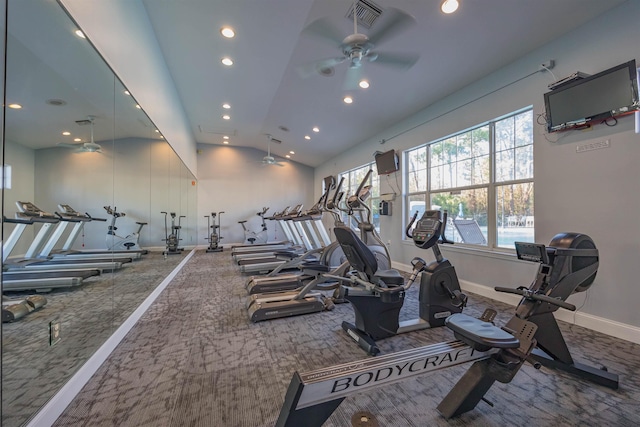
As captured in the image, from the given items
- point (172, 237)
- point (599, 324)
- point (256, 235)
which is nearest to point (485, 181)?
point (599, 324)

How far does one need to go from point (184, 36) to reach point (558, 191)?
551cm

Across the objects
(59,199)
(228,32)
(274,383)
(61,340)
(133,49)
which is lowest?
(274,383)

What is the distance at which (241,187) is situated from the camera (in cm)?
996

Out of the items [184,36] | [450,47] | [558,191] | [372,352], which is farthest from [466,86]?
[184,36]

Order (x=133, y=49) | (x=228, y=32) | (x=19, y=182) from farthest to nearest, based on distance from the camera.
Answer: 1. (x=228, y=32)
2. (x=133, y=49)
3. (x=19, y=182)

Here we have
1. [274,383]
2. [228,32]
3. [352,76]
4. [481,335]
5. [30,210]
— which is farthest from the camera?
[228,32]

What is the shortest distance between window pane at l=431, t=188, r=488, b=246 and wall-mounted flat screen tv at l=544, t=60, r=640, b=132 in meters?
1.34

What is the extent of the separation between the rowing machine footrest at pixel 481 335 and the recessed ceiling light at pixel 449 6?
3098 mm

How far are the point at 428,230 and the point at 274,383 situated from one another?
1.83 m

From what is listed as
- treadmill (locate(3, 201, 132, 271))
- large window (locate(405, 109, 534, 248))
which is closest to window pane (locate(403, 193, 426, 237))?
large window (locate(405, 109, 534, 248))

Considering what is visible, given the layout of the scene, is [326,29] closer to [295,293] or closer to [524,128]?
[524,128]

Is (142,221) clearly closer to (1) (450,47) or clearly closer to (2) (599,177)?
(1) (450,47)

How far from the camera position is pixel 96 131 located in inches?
97.2

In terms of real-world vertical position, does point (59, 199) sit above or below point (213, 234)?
above
